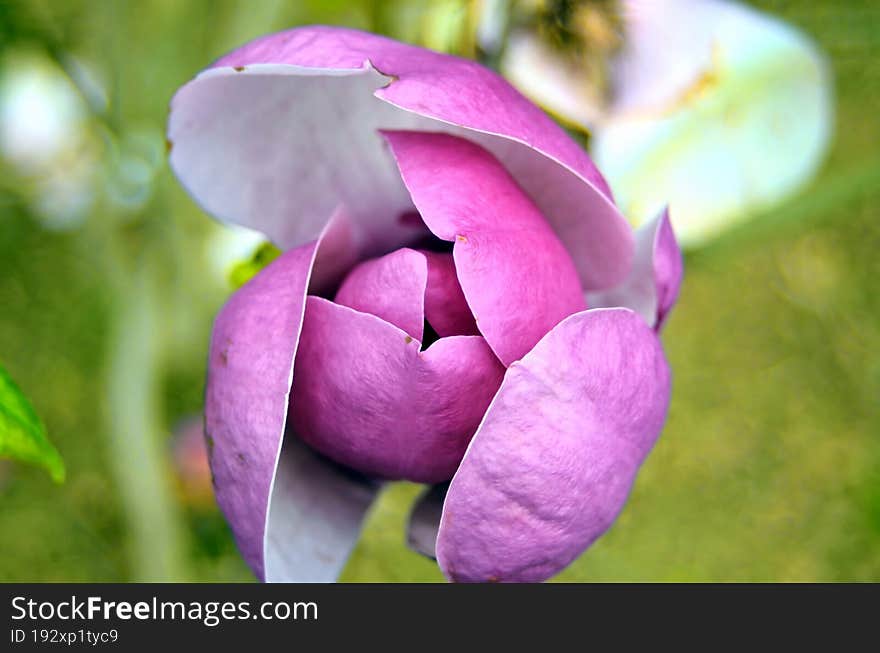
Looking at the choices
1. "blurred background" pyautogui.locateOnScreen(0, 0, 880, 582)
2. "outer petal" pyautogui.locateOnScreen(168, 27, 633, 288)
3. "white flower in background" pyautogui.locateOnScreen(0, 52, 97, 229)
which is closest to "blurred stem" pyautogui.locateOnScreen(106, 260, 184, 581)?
"blurred background" pyautogui.locateOnScreen(0, 0, 880, 582)

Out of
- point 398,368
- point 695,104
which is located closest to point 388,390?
point 398,368

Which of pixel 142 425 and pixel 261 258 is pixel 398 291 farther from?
pixel 142 425

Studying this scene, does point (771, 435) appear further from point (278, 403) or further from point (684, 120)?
point (278, 403)

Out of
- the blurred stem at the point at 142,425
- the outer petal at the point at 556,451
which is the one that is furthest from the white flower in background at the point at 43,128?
the outer petal at the point at 556,451

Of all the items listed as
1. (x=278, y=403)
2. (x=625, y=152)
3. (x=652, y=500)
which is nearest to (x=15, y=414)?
(x=278, y=403)

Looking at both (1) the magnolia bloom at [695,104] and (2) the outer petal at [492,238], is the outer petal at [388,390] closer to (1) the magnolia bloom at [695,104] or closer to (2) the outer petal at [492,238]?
(2) the outer petal at [492,238]

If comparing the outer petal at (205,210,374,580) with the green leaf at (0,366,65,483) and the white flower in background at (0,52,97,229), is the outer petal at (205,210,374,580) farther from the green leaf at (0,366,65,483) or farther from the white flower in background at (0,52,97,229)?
the white flower in background at (0,52,97,229)
